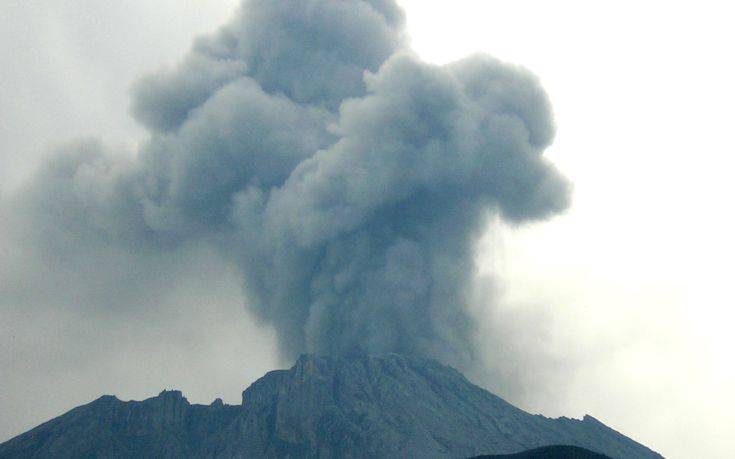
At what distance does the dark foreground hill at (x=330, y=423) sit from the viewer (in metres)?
78.4

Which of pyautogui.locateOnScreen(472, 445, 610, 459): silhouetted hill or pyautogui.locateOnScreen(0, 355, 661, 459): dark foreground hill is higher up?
pyautogui.locateOnScreen(0, 355, 661, 459): dark foreground hill

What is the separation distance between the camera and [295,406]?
83062mm

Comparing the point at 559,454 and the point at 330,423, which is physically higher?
the point at 330,423

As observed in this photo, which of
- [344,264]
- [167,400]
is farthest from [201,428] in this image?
[344,264]

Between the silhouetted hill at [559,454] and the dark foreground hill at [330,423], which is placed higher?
the dark foreground hill at [330,423]

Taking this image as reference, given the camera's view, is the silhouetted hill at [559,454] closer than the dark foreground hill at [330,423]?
Yes

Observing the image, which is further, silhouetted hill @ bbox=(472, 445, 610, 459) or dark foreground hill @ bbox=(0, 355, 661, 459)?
dark foreground hill @ bbox=(0, 355, 661, 459)

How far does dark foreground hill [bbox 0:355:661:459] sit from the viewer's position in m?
78.4

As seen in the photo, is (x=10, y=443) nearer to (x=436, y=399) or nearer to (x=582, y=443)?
(x=436, y=399)

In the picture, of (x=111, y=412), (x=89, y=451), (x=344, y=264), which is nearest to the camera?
(x=89, y=451)

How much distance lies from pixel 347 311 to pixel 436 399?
1199cm

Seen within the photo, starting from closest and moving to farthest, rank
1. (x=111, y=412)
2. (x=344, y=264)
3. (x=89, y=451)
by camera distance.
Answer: (x=89, y=451) < (x=111, y=412) < (x=344, y=264)

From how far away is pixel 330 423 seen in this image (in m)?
80.5

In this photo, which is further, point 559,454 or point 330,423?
point 330,423
